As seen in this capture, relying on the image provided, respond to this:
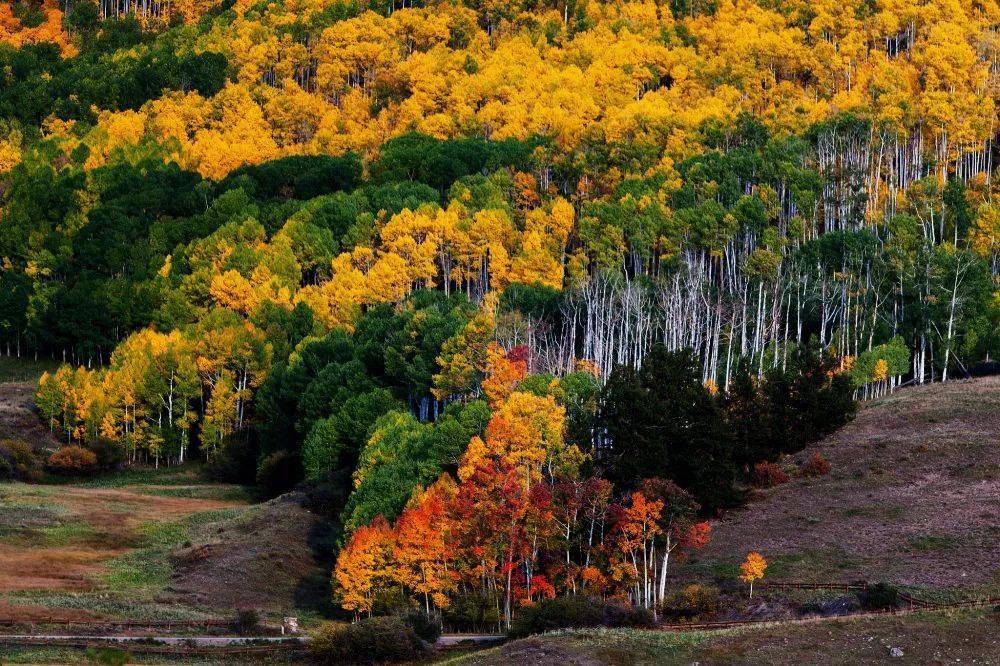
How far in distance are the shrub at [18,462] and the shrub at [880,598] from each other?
95618mm

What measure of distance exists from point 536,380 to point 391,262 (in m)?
58.2

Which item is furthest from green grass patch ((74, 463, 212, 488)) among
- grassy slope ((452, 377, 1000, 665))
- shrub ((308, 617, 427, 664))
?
shrub ((308, 617, 427, 664))

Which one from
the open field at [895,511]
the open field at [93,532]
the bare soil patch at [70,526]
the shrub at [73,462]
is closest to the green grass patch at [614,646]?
the open field at [895,511]

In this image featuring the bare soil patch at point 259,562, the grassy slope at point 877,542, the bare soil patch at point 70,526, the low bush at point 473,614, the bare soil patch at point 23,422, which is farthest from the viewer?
the bare soil patch at point 23,422

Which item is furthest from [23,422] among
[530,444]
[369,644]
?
[369,644]

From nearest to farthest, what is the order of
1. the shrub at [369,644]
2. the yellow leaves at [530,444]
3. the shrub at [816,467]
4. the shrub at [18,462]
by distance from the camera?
the shrub at [369,644] → the yellow leaves at [530,444] → the shrub at [816,467] → the shrub at [18,462]

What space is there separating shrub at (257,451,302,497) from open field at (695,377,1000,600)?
2116 inches

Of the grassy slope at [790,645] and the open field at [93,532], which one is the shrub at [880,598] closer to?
the grassy slope at [790,645]

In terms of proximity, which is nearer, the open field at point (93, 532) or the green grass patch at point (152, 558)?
the open field at point (93, 532)

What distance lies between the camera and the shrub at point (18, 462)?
167m

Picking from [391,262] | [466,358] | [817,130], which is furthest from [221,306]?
[817,130]

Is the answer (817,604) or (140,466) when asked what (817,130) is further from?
(817,604)

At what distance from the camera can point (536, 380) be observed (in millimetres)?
131500

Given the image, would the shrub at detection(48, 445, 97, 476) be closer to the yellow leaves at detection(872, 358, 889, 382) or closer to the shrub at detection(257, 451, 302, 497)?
the shrub at detection(257, 451, 302, 497)
